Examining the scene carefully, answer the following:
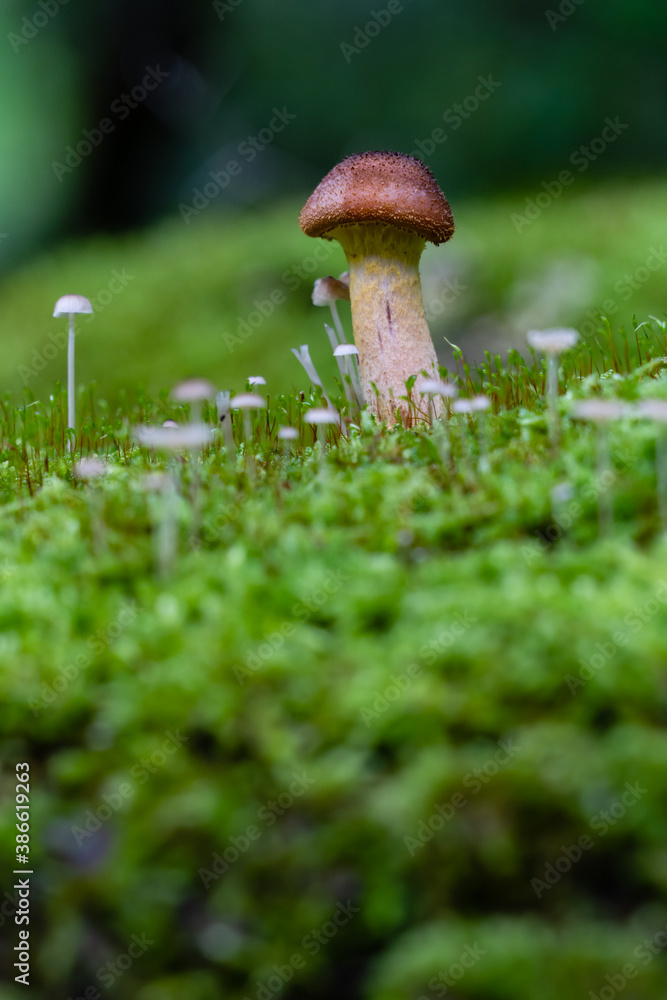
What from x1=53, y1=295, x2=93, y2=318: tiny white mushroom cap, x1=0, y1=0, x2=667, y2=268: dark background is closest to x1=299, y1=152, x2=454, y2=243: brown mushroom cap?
x1=53, y1=295, x2=93, y2=318: tiny white mushroom cap

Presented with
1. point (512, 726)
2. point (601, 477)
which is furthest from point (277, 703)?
point (601, 477)

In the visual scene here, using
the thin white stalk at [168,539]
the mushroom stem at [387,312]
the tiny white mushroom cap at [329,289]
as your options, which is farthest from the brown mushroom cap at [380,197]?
the thin white stalk at [168,539]

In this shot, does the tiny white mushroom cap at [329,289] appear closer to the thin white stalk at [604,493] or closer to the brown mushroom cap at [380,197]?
the brown mushroom cap at [380,197]

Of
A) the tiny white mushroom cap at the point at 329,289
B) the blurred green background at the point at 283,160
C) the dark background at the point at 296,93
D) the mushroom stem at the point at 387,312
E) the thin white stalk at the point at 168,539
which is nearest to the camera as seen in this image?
the thin white stalk at the point at 168,539

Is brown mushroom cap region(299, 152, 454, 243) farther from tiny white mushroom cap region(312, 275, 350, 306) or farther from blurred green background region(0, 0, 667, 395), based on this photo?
blurred green background region(0, 0, 667, 395)

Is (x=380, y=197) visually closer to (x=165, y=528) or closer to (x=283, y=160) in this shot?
(x=165, y=528)

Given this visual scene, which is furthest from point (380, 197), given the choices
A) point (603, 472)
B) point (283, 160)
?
point (283, 160)
